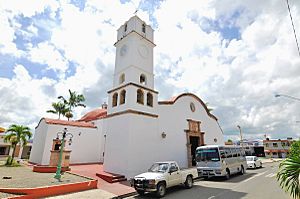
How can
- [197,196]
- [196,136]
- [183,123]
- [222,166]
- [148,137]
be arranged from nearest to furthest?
[197,196] → [222,166] → [148,137] → [183,123] → [196,136]

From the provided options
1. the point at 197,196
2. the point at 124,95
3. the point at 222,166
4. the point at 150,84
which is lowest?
the point at 197,196

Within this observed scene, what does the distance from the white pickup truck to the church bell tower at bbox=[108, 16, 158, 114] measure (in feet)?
17.4

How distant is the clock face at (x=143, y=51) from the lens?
52.2 ft

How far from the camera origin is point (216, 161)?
1305cm

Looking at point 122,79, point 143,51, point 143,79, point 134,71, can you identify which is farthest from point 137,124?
point 143,51

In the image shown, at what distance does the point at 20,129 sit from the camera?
19.5 meters

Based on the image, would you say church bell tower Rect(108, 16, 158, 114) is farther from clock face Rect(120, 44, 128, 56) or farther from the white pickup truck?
the white pickup truck

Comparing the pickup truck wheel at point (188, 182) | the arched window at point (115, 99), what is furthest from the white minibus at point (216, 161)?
the arched window at point (115, 99)

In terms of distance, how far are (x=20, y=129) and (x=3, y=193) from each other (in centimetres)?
1392

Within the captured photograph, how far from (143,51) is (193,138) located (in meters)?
10.6

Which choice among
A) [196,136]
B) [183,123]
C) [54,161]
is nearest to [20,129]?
[54,161]

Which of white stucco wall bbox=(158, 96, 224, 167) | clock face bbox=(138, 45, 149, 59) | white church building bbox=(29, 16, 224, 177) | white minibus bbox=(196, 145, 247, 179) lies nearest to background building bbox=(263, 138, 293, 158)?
white church building bbox=(29, 16, 224, 177)

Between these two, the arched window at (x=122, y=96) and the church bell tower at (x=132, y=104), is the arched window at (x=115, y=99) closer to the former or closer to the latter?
the church bell tower at (x=132, y=104)

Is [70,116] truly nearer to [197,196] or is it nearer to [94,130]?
[94,130]
